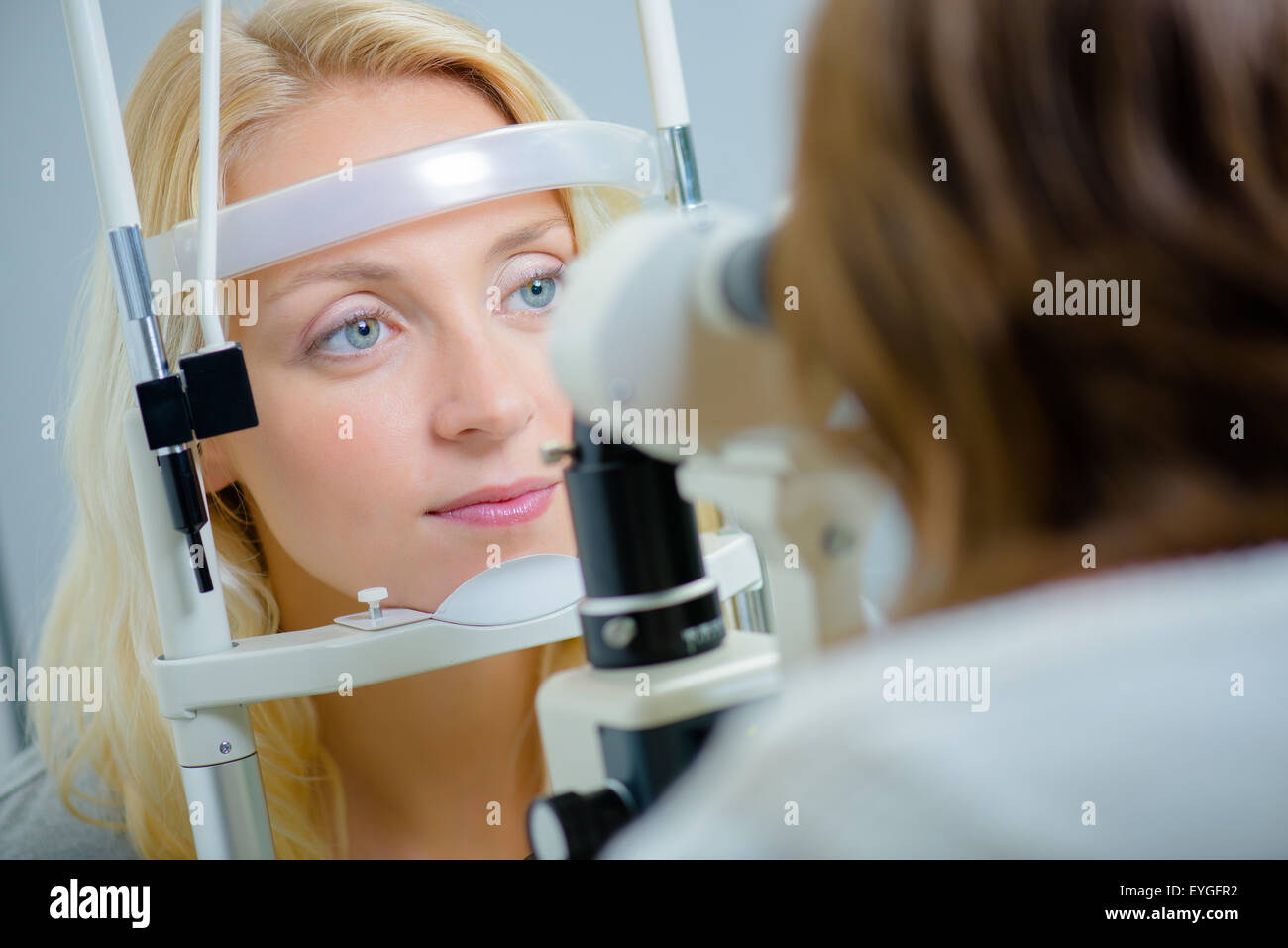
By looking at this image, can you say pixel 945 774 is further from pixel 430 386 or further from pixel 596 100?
pixel 596 100

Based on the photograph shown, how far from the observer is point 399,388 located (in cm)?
84

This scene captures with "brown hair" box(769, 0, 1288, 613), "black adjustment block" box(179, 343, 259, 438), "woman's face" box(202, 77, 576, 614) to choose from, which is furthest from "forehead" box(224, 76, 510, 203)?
"brown hair" box(769, 0, 1288, 613)

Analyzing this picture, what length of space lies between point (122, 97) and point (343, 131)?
321mm

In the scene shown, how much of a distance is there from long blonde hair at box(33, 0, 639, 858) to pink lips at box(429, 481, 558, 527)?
204 mm

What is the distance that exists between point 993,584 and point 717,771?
0.36 ft

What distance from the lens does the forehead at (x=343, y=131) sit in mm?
859

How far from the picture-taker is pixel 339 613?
3.13ft

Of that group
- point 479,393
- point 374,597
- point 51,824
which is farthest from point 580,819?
point 51,824

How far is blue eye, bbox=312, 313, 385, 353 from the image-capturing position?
33.2 inches
